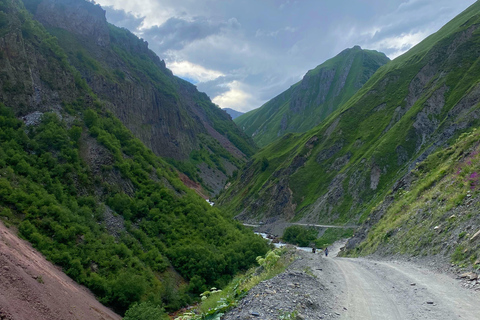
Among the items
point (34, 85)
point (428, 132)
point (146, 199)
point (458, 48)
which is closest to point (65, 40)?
point (34, 85)

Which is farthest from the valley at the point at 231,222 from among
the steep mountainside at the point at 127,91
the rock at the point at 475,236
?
the steep mountainside at the point at 127,91

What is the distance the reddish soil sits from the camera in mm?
18778

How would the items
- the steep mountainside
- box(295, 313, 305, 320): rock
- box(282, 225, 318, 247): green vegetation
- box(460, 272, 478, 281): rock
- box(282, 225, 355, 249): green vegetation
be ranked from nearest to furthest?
box(295, 313, 305, 320): rock, box(460, 272, 478, 281): rock, box(282, 225, 355, 249): green vegetation, box(282, 225, 318, 247): green vegetation, the steep mountainside

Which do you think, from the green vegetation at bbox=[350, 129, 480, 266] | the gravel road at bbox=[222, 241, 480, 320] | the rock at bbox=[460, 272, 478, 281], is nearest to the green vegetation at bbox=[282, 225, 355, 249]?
the green vegetation at bbox=[350, 129, 480, 266]

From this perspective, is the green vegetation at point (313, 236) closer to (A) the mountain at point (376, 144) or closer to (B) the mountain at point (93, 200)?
(A) the mountain at point (376, 144)

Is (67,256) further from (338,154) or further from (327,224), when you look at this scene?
(338,154)

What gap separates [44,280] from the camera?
23047 millimetres

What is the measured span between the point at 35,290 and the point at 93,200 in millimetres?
19087

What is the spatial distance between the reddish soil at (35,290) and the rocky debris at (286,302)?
46.9 ft

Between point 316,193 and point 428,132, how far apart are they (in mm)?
34666

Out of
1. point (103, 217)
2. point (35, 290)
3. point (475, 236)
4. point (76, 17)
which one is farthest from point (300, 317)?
point (76, 17)

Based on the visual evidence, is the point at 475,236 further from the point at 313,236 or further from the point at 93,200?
the point at 313,236

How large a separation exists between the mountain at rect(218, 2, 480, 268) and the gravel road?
29.8 m

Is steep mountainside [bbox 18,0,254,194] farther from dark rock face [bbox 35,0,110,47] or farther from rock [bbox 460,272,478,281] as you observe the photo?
rock [bbox 460,272,478,281]
